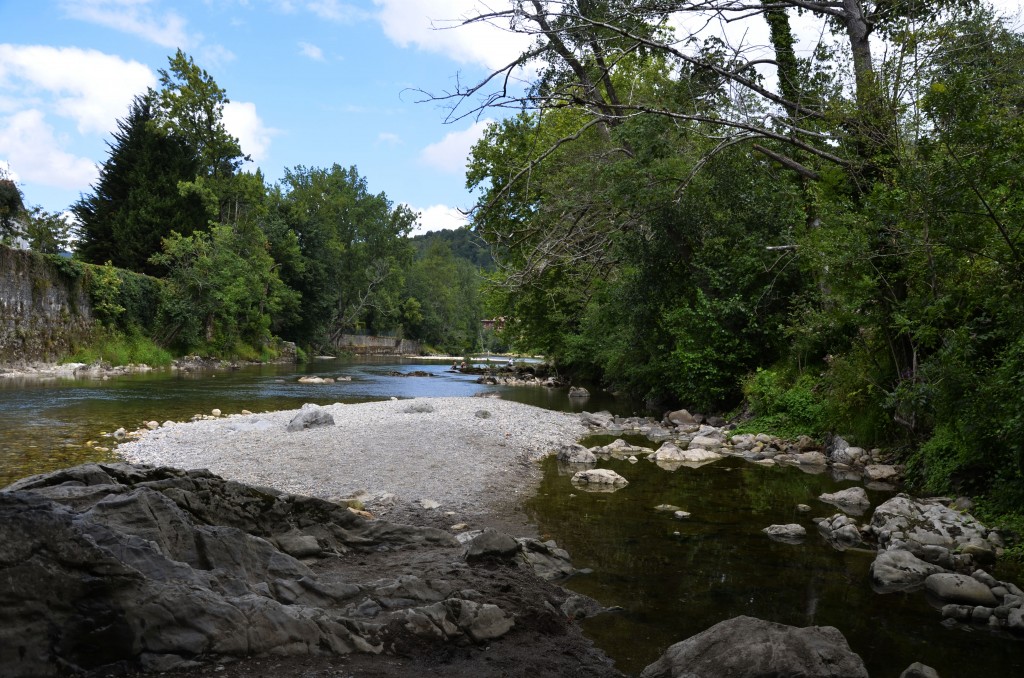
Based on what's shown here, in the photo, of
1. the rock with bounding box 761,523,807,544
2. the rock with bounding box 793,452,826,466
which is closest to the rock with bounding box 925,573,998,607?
the rock with bounding box 761,523,807,544

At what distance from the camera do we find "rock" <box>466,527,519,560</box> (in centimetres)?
570

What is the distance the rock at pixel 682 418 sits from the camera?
17234 mm

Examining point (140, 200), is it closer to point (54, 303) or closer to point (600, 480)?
point (54, 303)

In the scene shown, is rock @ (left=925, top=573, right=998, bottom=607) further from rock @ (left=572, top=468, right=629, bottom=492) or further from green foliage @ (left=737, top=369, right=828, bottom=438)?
green foliage @ (left=737, top=369, right=828, bottom=438)

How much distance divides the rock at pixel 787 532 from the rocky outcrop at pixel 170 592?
4177 millimetres

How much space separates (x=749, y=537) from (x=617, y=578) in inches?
90.7

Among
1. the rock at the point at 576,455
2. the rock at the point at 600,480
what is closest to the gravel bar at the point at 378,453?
the rock at the point at 576,455

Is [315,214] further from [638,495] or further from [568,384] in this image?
[638,495]

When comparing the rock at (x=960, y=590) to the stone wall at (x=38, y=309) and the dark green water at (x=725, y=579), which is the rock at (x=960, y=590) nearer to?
the dark green water at (x=725, y=579)

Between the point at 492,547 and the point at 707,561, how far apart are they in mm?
2374

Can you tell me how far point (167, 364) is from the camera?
120 ft

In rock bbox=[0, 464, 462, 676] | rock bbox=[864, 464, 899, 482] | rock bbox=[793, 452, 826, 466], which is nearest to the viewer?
rock bbox=[0, 464, 462, 676]

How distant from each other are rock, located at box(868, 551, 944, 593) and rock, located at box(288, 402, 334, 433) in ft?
34.5

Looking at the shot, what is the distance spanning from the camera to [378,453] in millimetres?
11109
